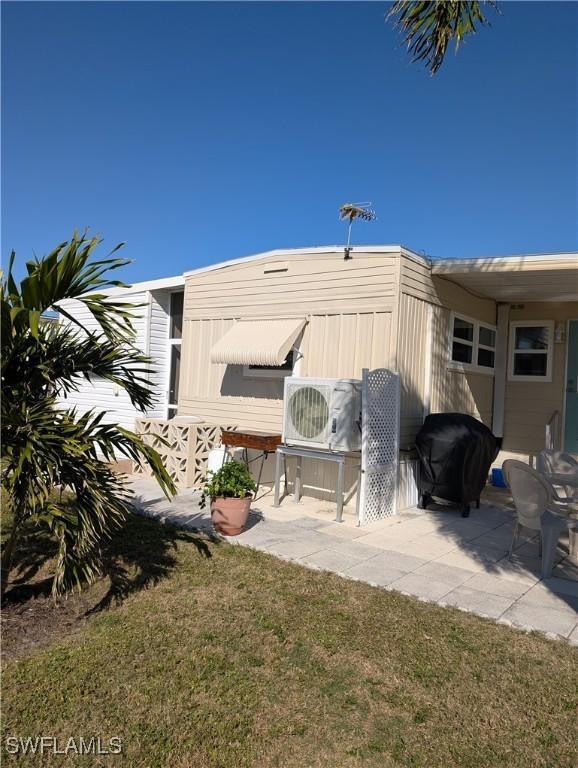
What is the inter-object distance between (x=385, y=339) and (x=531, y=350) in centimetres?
441

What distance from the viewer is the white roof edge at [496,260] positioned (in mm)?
6797

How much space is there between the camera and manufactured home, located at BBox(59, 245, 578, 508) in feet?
24.0

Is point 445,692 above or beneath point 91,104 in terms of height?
beneath

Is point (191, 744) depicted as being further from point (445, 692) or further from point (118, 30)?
point (118, 30)

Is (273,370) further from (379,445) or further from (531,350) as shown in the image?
(531,350)

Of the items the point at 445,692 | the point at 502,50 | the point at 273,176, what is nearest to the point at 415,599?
the point at 445,692

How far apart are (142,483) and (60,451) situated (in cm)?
521

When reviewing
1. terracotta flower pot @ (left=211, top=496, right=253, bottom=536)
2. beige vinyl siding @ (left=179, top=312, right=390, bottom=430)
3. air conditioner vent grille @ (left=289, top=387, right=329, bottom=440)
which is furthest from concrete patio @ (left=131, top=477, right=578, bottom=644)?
beige vinyl siding @ (left=179, top=312, right=390, bottom=430)

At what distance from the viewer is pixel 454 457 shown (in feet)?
23.0

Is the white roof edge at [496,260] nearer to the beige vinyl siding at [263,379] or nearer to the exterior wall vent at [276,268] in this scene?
the beige vinyl siding at [263,379]

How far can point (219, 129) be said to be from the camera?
10836mm

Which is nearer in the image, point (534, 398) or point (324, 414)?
point (324, 414)

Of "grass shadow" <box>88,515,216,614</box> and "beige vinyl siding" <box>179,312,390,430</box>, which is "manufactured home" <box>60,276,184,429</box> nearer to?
"beige vinyl siding" <box>179,312,390,430</box>

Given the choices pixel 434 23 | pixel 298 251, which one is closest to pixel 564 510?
pixel 434 23
